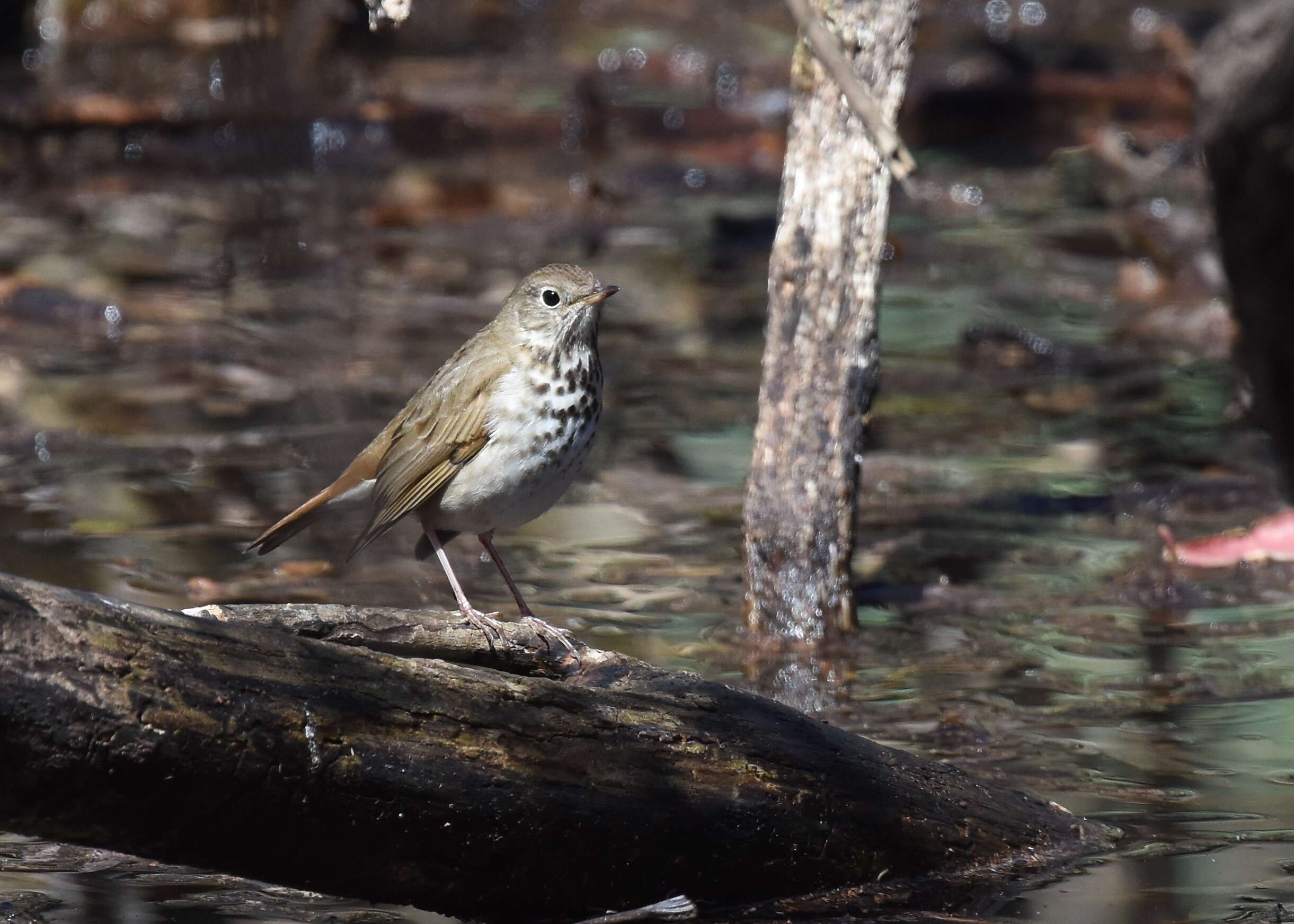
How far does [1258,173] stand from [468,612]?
10.0ft

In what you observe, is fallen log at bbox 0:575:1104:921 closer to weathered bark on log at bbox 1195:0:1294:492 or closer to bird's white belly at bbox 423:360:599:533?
bird's white belly at bbox 423:360:599:533

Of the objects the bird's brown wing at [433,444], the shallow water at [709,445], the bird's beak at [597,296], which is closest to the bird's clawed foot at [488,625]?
the bird's brown wing at [433,444]

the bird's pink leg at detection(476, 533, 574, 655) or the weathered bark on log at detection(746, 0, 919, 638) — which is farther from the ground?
the weathered bark on log at detection(746, 0, 919, 638)

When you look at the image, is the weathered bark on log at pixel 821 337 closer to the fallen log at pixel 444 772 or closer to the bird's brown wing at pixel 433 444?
the bird's brown wing at pixel 433 444

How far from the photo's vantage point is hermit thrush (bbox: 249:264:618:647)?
5.08 metres

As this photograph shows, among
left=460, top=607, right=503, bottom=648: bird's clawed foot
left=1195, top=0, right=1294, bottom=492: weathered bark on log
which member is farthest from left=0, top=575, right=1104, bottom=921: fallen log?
left=1195, top=0, right=1294, bottom=492: weathered bark on log

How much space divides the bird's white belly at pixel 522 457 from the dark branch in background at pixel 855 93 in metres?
3.20

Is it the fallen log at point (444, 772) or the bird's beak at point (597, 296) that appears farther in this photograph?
the bird's beak at point (597, 296)

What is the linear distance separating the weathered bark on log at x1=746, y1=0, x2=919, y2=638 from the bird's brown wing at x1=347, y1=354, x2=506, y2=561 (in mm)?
988

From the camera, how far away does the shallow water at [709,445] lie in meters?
4.96

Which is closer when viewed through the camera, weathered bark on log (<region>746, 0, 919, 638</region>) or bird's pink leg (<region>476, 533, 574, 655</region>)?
bird's pink leg (<region>476, 533, 574, 655</region>)

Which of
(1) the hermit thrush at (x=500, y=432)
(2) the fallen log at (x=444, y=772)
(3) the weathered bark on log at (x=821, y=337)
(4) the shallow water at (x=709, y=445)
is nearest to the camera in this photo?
(2) the fallen log at (x=444, y=772)

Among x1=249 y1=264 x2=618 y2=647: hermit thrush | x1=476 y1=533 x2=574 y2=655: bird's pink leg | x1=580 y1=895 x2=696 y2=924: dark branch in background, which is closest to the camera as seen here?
x1=580 y1=895 x2=696 y2=924: dark branch in background

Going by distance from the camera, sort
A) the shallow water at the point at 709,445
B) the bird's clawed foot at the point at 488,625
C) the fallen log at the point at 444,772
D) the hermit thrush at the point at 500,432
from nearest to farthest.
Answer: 1. the fallen log at the point at 444,772
2. the bird's clawed foot at the point at 488,625
3. the shallow water at the point at 709,445
4. the hermit thrush at the point at 500,432
